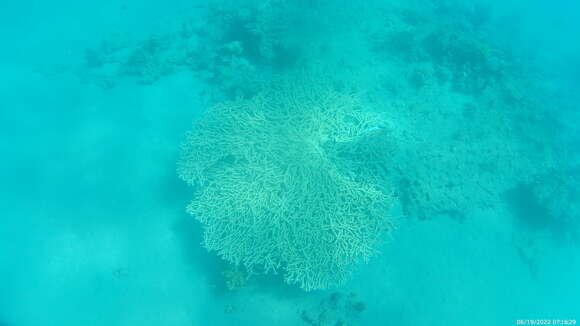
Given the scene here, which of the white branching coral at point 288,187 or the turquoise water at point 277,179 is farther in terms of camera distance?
the turquoise water at point 277,179

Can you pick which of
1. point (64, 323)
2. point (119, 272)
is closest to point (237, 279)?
point (119, 272)

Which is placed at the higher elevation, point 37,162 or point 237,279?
point 37,162

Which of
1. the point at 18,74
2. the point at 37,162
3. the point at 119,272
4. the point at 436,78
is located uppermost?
the point at 436,78

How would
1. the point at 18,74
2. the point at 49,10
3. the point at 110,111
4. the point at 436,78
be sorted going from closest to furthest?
the point at 110,111 → the point at 436,78 → the point at 18,74 → the point at 49,10

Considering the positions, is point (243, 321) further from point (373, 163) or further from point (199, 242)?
point (373, 163)

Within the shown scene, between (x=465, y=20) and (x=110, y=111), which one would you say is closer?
(x=110, y=111)

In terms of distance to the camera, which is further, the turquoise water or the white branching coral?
the turquoise water

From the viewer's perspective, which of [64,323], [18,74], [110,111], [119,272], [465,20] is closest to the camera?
[64,323]
